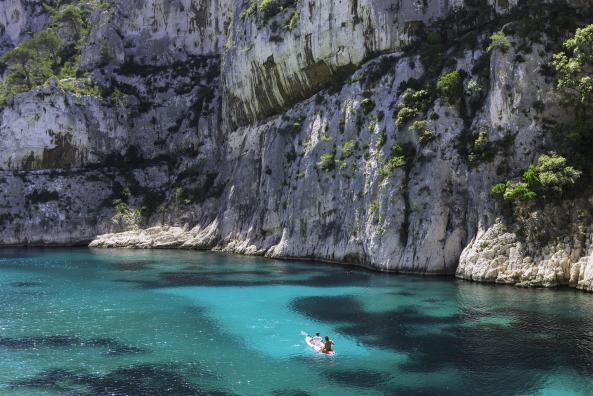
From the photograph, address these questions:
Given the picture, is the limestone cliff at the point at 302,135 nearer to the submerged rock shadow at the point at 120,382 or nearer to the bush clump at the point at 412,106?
the bush clump at the point at 412,106

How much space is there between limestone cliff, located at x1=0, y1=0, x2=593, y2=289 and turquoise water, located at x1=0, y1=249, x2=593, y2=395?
5362 mm

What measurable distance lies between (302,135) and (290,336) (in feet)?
130

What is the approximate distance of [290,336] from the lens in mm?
28797

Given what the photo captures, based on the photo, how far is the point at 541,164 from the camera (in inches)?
1583

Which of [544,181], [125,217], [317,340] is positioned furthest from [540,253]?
[125,217]

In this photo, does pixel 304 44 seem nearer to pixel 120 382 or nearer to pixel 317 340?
pixel 317 340

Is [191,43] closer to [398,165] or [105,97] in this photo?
[105,97]

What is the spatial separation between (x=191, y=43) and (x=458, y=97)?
63227 mm

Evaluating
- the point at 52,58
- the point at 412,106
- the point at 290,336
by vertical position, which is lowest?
the point at 290,336

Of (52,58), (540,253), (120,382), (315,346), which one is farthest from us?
(52,58)

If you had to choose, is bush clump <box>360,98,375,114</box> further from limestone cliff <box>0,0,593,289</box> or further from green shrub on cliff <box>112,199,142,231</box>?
green shrub on cliff <box>112,199,142,231</box>

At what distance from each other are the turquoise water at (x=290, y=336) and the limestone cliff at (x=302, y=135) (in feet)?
17.6

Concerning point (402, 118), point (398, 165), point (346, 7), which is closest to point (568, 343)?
point (398, 165)

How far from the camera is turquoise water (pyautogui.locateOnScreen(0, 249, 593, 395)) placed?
71.1 feet
